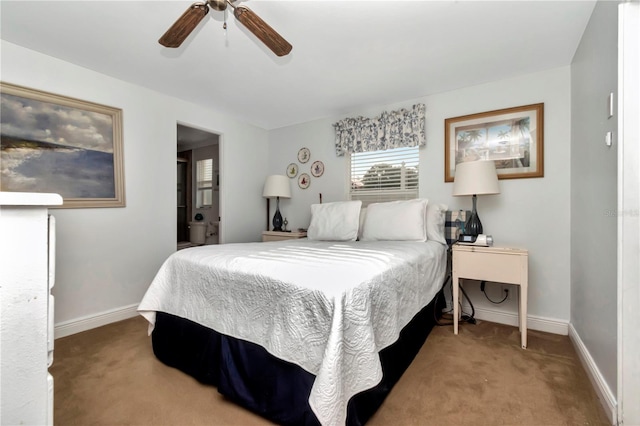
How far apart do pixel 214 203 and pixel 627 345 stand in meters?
5.42

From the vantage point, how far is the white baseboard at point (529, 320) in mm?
2490

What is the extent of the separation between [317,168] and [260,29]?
2.37m

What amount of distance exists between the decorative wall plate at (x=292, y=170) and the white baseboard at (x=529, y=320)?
8.87 ft

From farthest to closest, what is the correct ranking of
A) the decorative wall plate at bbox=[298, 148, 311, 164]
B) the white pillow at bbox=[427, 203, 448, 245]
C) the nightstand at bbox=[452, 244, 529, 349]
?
1. the decorative wall plate at bbox=[298, 148, 311, 164]
2. the white pillow at bbox=[427, 203, 448, 245]
3. the nightstand at bbox=[452, 244, 529, 349]

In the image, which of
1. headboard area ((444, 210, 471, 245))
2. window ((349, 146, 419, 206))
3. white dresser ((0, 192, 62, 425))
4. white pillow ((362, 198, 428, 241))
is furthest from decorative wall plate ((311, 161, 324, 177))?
white dresser ((0, 192, 62, 425))

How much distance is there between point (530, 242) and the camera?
8.69 ft

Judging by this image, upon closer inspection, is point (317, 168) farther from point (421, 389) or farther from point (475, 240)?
point (421, 389)

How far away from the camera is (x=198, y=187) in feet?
18.8

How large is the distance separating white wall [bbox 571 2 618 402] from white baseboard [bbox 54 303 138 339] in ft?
12.0

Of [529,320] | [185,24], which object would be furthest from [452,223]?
[185,24]

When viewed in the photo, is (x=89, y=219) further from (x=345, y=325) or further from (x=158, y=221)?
(x=345, y=325)

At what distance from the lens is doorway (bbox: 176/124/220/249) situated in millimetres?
5242

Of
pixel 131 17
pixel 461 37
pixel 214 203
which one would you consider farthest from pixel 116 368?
pixel 214 203

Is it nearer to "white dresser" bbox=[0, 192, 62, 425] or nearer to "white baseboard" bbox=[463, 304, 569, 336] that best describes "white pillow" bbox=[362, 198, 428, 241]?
"white baseboard" bbox=[463, 304, 569, 336]
